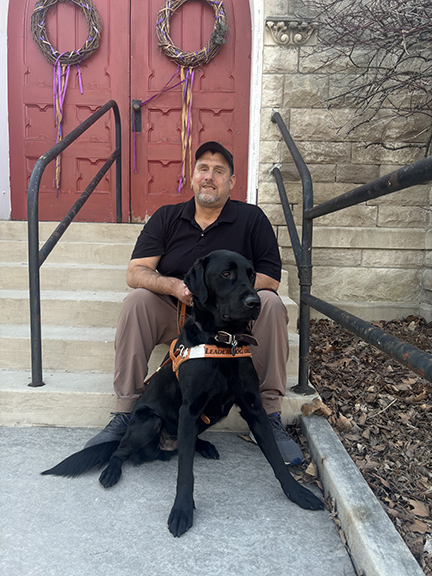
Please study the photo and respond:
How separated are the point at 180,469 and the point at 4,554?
631mm

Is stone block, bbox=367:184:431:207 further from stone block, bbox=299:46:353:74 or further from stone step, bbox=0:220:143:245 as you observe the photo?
stone step, bbox=0:220:143:245

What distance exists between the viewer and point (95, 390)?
238 centimetres

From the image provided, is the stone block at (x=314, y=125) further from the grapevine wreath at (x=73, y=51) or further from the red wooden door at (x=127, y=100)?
the grapevine wreath at (x=73, y=51)

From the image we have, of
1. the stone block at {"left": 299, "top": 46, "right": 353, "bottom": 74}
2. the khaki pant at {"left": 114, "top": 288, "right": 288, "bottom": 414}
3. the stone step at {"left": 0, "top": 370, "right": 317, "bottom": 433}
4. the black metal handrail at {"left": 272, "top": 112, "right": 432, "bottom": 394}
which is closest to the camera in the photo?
the black metal handrail at {"left": 272, "top": 112, "right": 432, "bottom": 394}

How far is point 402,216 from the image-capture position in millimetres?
3889

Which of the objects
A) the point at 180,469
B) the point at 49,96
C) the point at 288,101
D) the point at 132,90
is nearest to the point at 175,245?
the point at 180,469

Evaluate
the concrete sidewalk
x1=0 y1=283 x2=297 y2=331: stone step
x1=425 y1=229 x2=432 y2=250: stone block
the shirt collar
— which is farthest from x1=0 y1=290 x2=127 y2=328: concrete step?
x1=425 y1=229 x2=432 y2=250: stone block

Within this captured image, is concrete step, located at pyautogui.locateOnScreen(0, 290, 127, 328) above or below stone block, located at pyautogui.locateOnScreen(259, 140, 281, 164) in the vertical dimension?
below

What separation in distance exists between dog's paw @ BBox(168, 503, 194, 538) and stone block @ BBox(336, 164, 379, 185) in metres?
3.19

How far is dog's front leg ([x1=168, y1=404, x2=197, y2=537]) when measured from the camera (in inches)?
60.1

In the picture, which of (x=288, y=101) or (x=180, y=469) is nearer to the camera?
(x=180, y=469)

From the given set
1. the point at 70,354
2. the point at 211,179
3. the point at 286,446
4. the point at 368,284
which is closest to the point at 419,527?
the point at 286,446

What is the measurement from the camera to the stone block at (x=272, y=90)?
377 centimetres

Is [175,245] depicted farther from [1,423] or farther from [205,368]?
[1,423]
